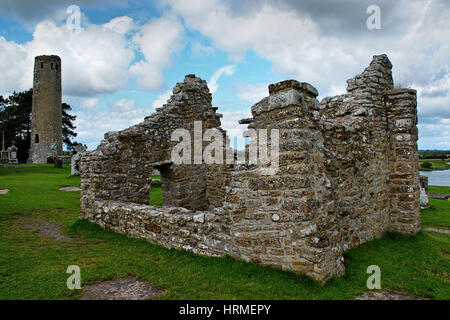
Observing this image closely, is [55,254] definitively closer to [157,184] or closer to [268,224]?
[268,224]

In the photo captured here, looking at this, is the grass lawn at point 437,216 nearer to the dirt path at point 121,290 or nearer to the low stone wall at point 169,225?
the low stone wall at point 169,225

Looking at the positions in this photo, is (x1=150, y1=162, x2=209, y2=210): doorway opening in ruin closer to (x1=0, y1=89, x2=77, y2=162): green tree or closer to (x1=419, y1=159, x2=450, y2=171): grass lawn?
(x1=419, y1=159, x2=450, y2=171): grass lawn

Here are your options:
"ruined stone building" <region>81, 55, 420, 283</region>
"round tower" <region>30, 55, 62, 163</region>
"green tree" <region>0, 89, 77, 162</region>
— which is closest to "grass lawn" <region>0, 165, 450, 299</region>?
"ruined stone building" <region>81, 55, 420, 283</region>

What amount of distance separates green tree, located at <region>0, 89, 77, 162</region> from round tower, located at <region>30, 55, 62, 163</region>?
16.8ft

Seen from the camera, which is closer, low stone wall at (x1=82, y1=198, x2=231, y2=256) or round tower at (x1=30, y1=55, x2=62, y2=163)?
low stone wall at (x1=82, y1=198, x2=231, y2=256)

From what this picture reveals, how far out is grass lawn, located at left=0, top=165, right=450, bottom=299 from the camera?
4457 millimetres

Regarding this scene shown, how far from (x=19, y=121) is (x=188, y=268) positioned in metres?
52.3

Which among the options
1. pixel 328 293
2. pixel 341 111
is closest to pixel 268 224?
pixel 328 293

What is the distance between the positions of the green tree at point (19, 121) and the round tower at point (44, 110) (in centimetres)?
513

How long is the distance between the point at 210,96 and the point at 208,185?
361 cm

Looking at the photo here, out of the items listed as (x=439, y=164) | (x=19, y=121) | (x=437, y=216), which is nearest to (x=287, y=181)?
(x=437, y=216)

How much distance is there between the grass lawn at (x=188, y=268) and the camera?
14.6ft

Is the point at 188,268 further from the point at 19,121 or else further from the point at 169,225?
the point at 19,121
